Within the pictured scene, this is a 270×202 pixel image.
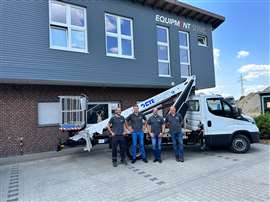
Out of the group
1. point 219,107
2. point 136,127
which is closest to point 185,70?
point 219,107

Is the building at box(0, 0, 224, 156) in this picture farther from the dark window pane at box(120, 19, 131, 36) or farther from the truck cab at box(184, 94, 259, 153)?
the truck cab at box(184, 94, 259, 153)

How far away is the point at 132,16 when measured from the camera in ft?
39.4

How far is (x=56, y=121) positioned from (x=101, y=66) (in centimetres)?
333

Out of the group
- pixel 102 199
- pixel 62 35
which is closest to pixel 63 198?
pixel 102 199

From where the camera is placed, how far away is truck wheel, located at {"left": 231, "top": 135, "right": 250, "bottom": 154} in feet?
29.7

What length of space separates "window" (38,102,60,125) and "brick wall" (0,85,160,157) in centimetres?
20

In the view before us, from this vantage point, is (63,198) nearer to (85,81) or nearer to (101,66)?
(85,81)

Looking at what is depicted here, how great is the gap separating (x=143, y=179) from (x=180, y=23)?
10.7 metres

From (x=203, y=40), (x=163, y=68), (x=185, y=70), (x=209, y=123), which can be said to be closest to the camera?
(x=209, y=123)

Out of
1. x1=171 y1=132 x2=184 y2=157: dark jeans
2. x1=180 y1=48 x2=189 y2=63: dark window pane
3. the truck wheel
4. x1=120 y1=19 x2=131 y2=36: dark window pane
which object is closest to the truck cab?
the truck wheel

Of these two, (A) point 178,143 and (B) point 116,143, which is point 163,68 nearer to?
(A) point 178,143

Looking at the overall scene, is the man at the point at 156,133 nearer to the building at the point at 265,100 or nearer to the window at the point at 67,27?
the window at the point at 67,27

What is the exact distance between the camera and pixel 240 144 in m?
9.07

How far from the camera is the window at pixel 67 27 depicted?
9.94 meters
